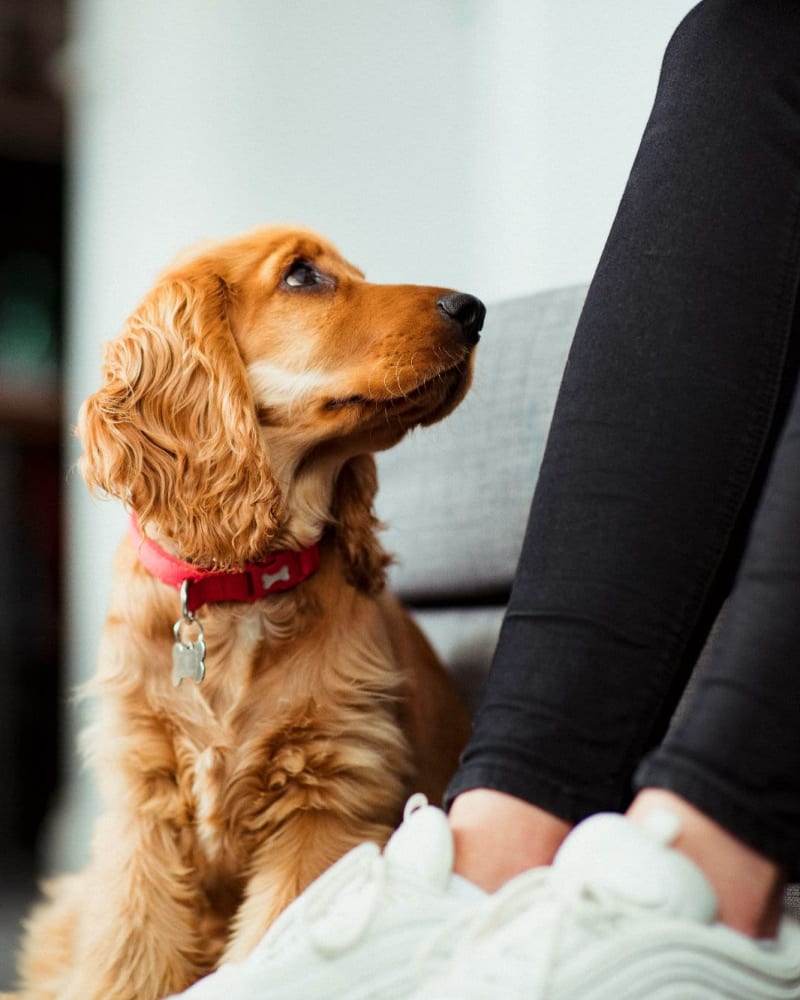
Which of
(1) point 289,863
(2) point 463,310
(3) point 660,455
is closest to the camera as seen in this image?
(3) point 660,455

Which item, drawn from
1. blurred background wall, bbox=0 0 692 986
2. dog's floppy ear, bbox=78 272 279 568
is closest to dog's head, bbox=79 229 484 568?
dog's floppy ear, bbox=78 272 279 568

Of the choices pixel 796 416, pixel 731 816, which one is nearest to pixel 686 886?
pixel 731 816

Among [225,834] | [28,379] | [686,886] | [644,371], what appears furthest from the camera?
[28,379]

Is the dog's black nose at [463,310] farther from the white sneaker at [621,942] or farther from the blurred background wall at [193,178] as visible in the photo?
the blurred background wall at [193,178]

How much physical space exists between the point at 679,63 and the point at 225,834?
81 centimetres

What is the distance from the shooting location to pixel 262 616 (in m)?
1.11

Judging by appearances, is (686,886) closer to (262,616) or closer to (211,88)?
(262,616)

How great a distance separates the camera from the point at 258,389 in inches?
46.0

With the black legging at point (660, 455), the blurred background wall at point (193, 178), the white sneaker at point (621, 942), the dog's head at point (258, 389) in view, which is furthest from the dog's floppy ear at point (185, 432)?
the blurred background wall at point (193, 178)

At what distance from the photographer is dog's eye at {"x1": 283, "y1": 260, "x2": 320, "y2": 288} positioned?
1.21 metres

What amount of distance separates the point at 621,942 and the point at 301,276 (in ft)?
2.78

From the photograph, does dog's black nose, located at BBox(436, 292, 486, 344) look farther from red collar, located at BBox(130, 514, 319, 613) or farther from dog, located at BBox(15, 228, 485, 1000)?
red collar, located at BBox(130, 514, 319, 613)

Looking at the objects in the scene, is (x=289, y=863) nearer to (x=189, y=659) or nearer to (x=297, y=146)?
(x=189, y=659)

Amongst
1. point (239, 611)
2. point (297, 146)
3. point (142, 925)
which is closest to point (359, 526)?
point (239, 611)
